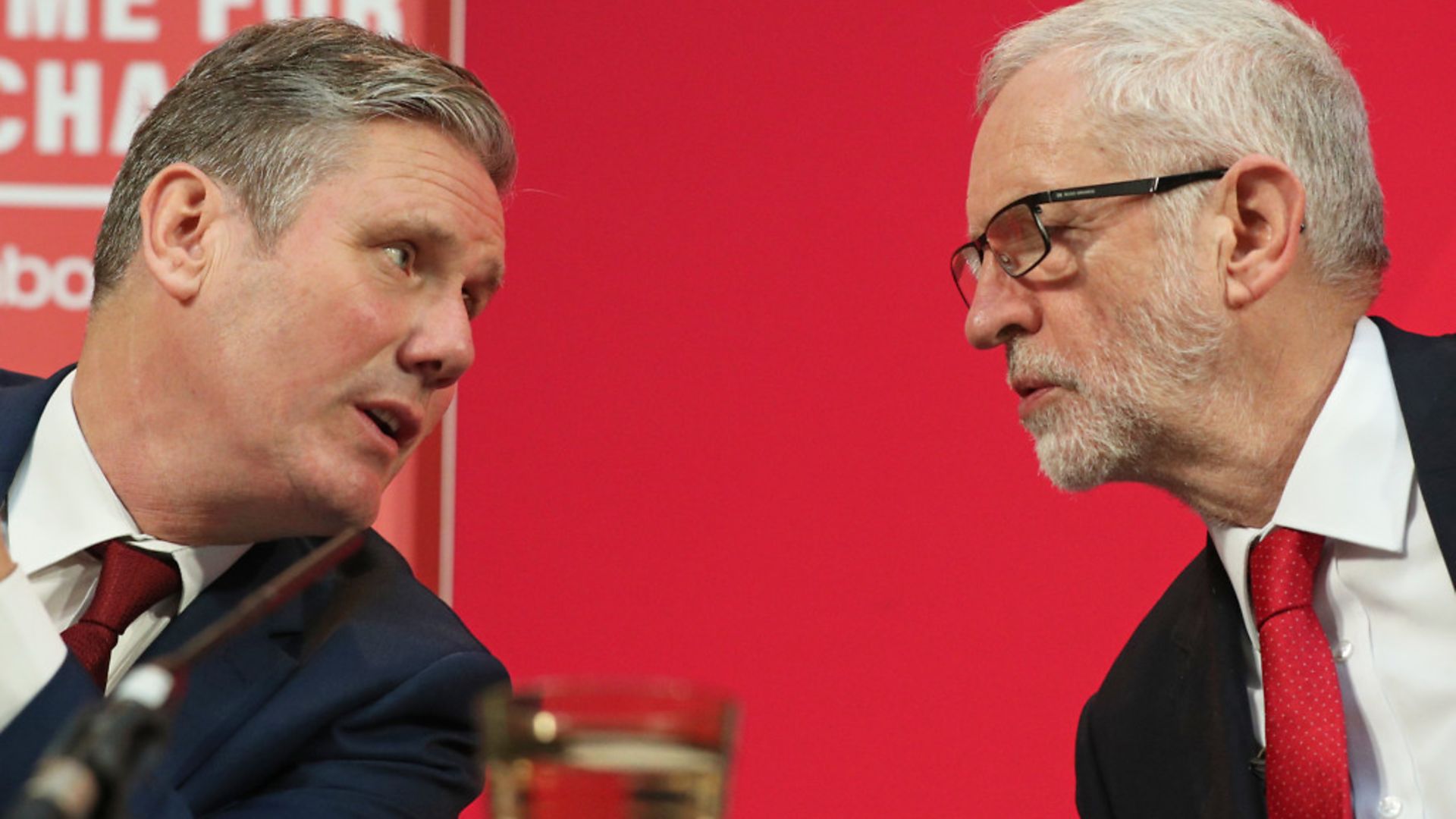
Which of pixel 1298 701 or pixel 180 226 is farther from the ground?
pixel 180 226

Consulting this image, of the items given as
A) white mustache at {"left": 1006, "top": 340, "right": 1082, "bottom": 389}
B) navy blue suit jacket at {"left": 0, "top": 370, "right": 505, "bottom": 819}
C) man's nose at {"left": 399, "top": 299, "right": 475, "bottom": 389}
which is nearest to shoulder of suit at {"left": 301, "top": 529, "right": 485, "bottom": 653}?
navy blue suit jacket at {"left": 0, "top": 370, "right": 505, "bottom": 819}

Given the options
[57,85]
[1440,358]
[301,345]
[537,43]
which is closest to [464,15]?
[537,43]

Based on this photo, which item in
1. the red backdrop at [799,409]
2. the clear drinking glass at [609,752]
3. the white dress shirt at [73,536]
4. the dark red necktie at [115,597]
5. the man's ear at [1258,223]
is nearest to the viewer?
the clear drinking glass at [609,752]

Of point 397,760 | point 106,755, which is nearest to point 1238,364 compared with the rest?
point 397,760

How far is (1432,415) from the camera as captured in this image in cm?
160

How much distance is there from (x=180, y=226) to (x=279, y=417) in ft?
0.83

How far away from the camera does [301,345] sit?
1559 mm

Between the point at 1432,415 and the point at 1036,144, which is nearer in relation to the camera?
the point at 1432,415

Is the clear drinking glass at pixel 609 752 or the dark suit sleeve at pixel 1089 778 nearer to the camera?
the clear drinking glass at pixel 609 752

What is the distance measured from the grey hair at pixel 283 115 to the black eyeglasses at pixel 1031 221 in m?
0.54

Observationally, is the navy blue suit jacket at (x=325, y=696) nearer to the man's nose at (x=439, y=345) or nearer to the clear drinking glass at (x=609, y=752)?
the man's nose at (x=439, y=345)

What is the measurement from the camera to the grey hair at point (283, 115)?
1636 mm

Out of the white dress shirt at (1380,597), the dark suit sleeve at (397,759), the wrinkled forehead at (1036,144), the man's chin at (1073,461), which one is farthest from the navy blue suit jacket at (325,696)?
the white dress shirt at (1380,597)

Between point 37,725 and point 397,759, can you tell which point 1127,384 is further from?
point 37,725
